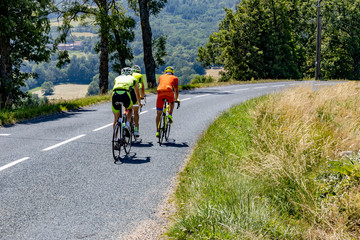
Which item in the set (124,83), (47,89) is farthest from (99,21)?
(47,89)

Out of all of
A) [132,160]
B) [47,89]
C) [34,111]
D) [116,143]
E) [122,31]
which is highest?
[122,31]

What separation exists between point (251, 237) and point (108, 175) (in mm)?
3491

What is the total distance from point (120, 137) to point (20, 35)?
14.3 metres

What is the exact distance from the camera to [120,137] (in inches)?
303

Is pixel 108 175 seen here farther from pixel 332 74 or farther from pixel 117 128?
pixel 332 74

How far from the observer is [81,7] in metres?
23.7

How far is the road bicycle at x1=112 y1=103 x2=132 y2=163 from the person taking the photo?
7520 mm

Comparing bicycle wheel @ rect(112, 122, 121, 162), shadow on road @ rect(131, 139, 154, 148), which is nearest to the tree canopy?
shadow on road @ rect(131, 139, 154, 148)

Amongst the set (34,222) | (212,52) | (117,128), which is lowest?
(34,222)

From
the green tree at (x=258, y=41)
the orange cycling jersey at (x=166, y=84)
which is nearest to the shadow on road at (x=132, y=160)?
the orange cycling jersey at (x=166, y=84)

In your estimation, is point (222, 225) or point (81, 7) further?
point (81, 7)

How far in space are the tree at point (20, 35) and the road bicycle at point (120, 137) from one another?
28.3ft

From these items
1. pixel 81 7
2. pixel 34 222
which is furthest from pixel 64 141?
pixel 81 7

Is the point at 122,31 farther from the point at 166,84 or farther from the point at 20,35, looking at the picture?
the point at 166,84
